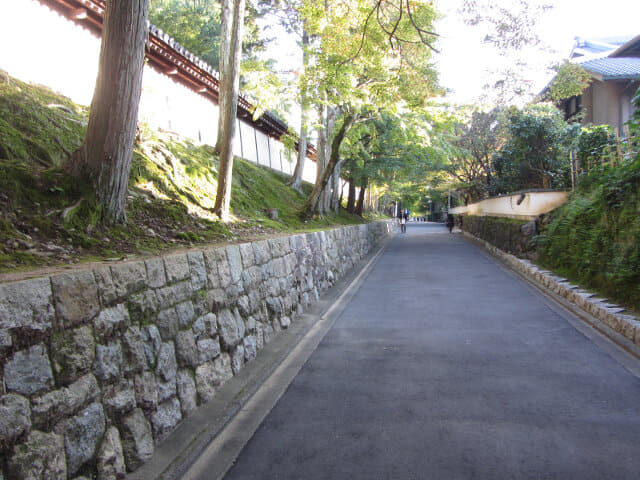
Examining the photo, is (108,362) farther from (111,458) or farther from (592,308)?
(592,308)

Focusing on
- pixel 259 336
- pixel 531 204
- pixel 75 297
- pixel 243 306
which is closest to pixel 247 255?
pixel 243 306

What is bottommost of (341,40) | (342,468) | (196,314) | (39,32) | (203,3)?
(342,468)

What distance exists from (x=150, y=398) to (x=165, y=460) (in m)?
0.48

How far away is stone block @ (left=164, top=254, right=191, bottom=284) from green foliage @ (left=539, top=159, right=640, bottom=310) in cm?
674

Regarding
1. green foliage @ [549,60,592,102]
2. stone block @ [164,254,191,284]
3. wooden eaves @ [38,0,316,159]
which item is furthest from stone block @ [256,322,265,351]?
green foliage @ [549,60,592,102]

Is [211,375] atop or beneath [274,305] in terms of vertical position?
beneath

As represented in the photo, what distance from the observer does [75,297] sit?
120 inches

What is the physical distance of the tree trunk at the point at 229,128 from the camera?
31.2ft

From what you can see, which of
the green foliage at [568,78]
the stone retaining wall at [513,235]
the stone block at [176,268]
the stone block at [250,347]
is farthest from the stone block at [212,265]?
the stone retaining wall at [513,235]

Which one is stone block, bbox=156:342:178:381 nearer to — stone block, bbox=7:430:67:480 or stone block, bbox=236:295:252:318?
stone block, bbox=7:430:67:480

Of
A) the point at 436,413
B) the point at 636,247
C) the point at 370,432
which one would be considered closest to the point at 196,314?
the point at 370,432

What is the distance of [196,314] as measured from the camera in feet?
15.5

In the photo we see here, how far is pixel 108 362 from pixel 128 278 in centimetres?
68

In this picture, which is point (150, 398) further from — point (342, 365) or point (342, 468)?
point (342, 365)
